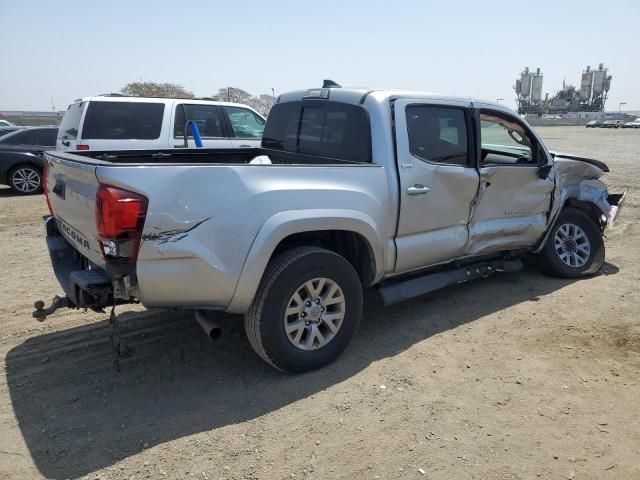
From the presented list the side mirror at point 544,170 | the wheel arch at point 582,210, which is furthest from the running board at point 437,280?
the side mirror at point 544,170

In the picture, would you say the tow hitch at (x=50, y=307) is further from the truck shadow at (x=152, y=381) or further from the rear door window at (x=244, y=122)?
the rear door window at (x=244, y=122)

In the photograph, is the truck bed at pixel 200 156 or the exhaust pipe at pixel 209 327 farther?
the truck bed at pixel 200 156

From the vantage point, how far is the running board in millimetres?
4059

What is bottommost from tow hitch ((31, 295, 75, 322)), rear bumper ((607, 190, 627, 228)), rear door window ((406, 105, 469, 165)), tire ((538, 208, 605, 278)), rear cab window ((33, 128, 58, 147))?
tire ((538, 208, 605, 278))

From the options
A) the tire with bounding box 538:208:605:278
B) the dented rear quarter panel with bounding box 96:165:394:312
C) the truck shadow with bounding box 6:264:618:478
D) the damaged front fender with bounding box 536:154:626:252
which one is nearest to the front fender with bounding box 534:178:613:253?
the damaged front fender with bounding box 536:154:626:252

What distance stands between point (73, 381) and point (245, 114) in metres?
7.06

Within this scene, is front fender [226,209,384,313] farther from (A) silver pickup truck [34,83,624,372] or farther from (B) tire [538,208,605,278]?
(B) tire [538,208,605,278]

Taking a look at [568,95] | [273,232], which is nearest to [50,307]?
[273,232]

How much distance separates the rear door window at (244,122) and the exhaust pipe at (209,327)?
6438 millimetres

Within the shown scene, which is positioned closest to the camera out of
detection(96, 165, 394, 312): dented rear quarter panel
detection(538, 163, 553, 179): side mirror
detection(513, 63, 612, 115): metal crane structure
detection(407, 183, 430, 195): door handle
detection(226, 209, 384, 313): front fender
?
detection(96, 165, 394, 312): dented rear quarter panel

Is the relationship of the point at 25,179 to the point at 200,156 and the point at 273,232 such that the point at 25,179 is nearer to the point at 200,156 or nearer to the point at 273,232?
the point at 200,156

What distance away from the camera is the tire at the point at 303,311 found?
324cm

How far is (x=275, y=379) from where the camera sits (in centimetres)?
346

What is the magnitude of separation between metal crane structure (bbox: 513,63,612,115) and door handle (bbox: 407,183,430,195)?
11100cm
